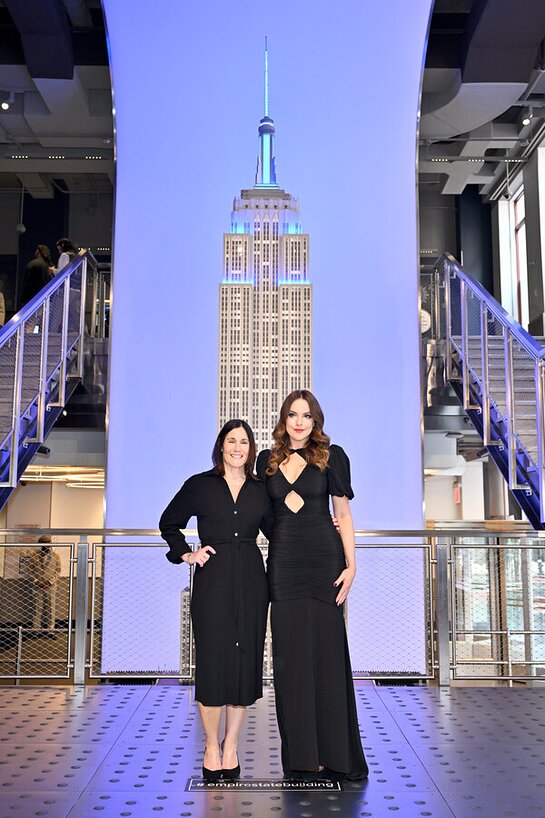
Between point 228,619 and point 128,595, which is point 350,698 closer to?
point 228,619

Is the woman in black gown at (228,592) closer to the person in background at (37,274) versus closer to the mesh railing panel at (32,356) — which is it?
the mesh railing panel at (32,356)

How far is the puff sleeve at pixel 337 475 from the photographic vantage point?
9.48 ft

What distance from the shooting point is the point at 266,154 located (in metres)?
6.29

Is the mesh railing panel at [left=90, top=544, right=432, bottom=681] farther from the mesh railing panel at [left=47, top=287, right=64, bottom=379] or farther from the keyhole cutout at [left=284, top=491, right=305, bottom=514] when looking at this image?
the keyhole cutout at [left=284, top=491, right=305, bottom=514]

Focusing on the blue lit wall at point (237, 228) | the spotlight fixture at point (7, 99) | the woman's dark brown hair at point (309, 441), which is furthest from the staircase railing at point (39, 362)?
the spotlight fixture at point (7, 99)

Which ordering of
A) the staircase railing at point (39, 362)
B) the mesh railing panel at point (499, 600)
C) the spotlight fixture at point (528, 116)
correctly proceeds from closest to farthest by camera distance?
the staircase railing at point (39, 362)
the mesh railing panel at point (499, 600)
the spotlight fixture at point (528, 116)

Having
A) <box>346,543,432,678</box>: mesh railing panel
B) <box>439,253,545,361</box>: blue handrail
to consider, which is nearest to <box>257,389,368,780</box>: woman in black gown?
<box>439,253,545,361</box>: blue handrail

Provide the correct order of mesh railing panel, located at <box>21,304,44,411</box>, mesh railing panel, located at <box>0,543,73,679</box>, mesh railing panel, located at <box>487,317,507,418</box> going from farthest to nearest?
mesh railing panel, located at <box>0,543,73,679</box> < mesh railing panel, located at <box>487,317,507,418</box> < mesh railing panel, located at <box>21,304,44,411</box>

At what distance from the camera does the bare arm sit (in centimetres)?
283

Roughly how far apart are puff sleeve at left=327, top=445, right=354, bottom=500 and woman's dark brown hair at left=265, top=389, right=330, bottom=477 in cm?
4

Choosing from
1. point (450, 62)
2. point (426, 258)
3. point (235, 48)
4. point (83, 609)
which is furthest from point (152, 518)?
point (426, 258)

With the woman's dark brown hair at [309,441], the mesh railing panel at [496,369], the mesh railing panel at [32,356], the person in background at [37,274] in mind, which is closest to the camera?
the woman's dark brown hair at [309,441]

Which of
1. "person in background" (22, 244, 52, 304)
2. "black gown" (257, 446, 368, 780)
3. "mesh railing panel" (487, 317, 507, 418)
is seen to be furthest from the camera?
"person in background" (22, 244, 52, 304)

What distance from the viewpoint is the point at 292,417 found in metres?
2.86
